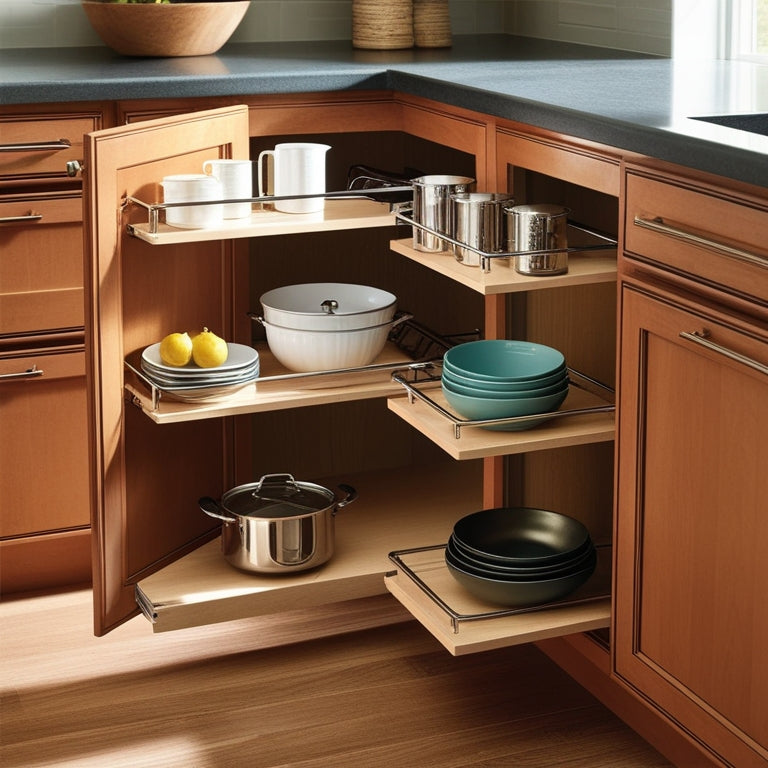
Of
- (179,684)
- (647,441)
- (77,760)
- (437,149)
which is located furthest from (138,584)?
(437,149)

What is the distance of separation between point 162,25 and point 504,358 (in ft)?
3.85

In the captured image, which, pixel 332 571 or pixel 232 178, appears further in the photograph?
pixel 332 571

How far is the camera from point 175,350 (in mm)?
2279

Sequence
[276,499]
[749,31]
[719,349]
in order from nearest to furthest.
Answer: [719,349] → [276,499] → [749,31]

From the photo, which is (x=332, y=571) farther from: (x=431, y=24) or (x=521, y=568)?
(x=431, y=24)

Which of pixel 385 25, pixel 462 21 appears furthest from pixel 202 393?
pixel 462 21

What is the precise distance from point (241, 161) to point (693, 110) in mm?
827

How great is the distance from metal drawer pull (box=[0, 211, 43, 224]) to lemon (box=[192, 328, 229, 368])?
1.39 feet

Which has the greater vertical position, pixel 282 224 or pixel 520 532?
pixel 282 224

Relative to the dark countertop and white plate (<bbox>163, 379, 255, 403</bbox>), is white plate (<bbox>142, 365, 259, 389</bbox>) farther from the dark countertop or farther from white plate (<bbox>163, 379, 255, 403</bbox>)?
the dark countertop

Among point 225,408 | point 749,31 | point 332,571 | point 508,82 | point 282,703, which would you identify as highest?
point 749,31

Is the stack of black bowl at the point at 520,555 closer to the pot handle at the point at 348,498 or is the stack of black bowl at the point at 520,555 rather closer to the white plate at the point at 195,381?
the pot handle at the point at 348,498

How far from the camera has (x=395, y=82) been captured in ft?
8.45

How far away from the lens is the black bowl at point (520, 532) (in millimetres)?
2230
